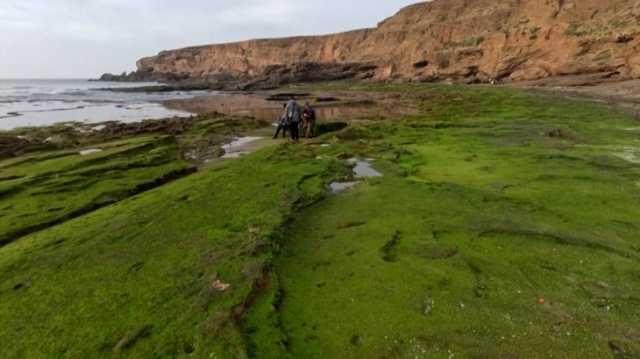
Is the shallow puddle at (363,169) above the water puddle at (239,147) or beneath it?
above

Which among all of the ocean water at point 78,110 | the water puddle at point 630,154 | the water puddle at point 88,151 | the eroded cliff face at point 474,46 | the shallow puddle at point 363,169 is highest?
the eroded cliff face at point 474,46

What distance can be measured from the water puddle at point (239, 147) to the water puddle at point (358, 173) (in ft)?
18.4

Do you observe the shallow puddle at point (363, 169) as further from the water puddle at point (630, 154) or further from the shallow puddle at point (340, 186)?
the water puddle at point (630, 154)

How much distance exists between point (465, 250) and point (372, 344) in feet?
9.84

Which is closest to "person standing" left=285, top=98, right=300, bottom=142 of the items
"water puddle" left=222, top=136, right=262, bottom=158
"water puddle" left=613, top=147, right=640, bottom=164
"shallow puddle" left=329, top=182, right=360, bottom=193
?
"water puddle" left=222, top=136, right=262, bottom=158

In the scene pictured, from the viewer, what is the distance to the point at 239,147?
20.5m

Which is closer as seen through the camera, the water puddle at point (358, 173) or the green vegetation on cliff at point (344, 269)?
the green vegetation on cliff at point (344, 269)

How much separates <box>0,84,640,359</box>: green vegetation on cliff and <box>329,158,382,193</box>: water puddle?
392 mm

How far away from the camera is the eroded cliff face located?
4981cm

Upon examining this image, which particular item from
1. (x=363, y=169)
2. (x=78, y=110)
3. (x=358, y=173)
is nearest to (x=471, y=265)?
(x=358, y=173)

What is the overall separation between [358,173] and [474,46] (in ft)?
216

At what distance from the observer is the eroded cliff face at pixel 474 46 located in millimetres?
49812

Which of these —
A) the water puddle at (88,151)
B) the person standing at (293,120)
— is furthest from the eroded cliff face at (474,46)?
the water puddle at (88,151)

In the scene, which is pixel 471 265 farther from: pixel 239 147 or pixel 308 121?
pixel 308 121
